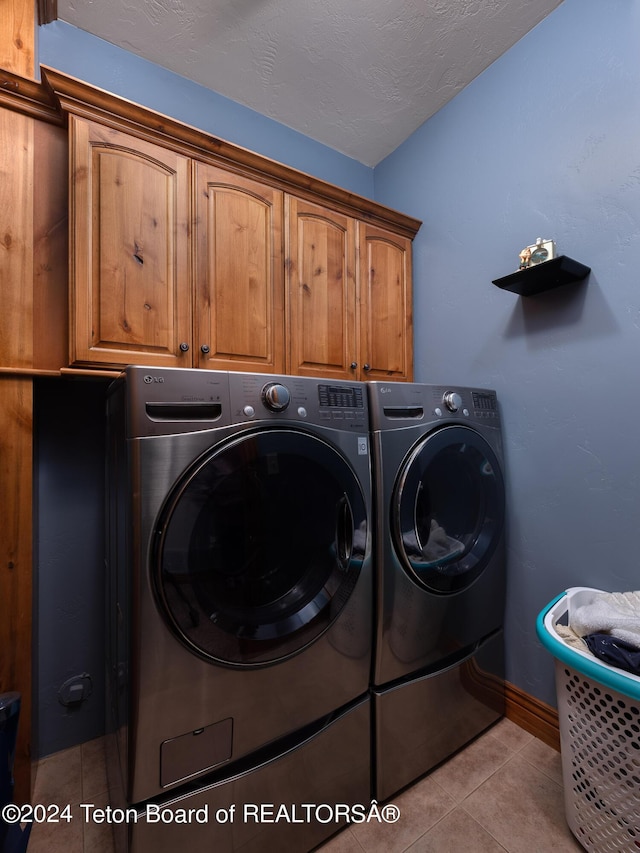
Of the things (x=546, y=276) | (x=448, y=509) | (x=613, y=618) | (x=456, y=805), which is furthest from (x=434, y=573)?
(x=546, y=276)

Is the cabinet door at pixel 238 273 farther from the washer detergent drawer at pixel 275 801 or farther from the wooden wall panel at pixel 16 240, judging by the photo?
the washer detergent drawer at pixel 275 801

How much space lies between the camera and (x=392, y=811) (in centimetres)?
121

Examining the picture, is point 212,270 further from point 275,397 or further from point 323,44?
point 323,44

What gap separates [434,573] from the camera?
131cm

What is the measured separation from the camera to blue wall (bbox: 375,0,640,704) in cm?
130

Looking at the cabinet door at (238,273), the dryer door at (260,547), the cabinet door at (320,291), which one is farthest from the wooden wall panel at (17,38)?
the dryer door at (260,547)

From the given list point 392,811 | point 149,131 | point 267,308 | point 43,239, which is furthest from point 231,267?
point 392,811

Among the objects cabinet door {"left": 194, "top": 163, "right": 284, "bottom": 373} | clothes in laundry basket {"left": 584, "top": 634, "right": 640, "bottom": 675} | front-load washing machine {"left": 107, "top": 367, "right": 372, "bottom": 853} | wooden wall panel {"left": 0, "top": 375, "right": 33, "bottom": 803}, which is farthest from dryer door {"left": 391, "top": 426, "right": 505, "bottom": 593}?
wooden wall panel {"left": 0, "top": 375, "right": 33, "bottom": 803}

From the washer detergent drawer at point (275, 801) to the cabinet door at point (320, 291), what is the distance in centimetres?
124

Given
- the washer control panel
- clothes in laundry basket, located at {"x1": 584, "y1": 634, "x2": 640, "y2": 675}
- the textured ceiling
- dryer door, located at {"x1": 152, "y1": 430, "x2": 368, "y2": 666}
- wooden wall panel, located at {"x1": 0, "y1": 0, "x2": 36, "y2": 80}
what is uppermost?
the textured ceiling

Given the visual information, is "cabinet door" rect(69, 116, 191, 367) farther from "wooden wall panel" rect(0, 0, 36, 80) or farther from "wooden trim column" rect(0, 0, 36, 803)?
"wooden wall panel" rect(0, 0, 36, 80)

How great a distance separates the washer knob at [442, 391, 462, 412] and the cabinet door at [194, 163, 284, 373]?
64 cm

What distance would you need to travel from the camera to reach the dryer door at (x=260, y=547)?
2.89 ft

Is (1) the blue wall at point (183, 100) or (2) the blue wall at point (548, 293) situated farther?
(1) the blue wall at point (183, 100)
